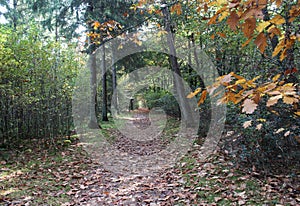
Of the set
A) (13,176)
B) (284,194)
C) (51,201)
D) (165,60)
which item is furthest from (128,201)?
(165,60)

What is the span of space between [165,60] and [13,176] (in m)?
12.6

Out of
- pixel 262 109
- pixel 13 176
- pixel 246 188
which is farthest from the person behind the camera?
pixel 13 176

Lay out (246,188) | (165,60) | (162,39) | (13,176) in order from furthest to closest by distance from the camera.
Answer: (165,60)
(162,39)
(13,176)
(246,188)

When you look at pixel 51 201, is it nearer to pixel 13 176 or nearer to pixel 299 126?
pixel 13 176

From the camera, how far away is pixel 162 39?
1323cm

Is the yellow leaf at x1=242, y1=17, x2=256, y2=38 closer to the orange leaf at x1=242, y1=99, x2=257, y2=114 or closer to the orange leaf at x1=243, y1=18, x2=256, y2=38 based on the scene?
the orange leaf at x1=243, y1=18, x2=256, y2=38

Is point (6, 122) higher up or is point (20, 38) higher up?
point (20, 38)

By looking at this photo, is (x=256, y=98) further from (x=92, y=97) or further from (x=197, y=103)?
(x=92, y=97)

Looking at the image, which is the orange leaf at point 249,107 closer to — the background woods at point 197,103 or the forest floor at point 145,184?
the background woods at point 197,103

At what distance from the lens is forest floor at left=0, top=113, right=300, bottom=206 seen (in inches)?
137

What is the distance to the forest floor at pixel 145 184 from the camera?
137 inches

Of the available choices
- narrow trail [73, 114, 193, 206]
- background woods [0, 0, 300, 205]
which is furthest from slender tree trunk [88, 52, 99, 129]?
narrow trail [73, 114, 193, 206]

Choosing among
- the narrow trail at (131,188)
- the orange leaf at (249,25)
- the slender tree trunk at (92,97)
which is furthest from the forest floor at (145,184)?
the slender tree trunk at (92,97)

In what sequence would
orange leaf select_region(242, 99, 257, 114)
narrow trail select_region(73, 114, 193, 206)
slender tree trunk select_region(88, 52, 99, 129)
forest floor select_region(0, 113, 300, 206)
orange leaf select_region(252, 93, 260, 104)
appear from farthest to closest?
1. slender tree trunk select_region(88, 52, 99, 129)
2. narrow trail select_region(73, 114, 193, 206)
3. forest floor select_region(0, 113, 300, 206)
4. orange leaf select_region(252, 93, 260, 104)
5. orange leaf select_region(242, 99, 257, 114)
